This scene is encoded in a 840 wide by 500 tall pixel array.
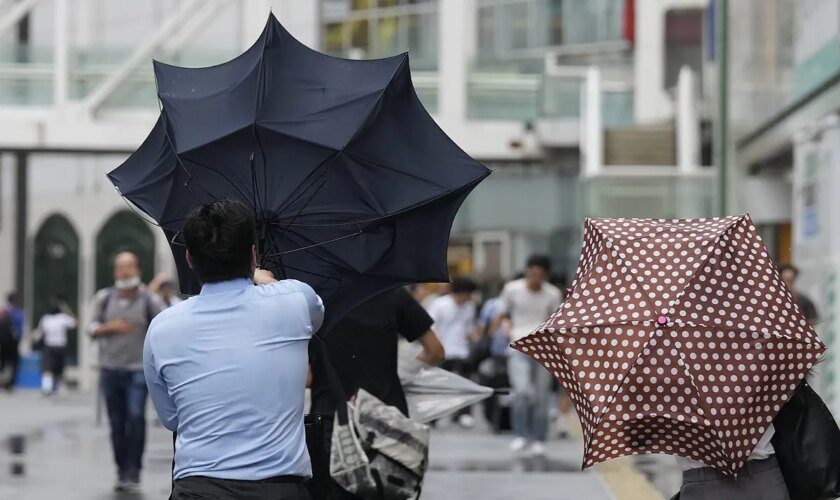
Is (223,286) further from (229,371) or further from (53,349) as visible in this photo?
(53,349)

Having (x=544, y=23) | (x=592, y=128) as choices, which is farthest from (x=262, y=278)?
(x=544, y=23)

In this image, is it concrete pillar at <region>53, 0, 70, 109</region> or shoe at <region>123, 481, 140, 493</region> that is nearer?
shoe at <region>123, 481, 140, 493</region>

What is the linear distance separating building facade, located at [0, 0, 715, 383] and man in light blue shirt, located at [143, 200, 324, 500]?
61.7ft

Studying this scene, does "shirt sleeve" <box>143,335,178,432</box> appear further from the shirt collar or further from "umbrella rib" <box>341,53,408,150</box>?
"umbrella rib" <box>341,53,408,150</box>

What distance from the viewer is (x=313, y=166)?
604cm

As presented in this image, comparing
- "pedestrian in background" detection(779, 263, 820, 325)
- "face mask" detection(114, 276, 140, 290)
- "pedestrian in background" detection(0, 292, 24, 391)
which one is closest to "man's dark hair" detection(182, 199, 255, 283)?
"face mask" detection(114, 276, 140, 290)

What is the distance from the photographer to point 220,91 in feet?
20.4

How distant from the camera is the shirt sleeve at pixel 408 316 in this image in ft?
25.2

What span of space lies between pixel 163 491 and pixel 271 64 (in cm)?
646

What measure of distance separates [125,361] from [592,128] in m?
16.8

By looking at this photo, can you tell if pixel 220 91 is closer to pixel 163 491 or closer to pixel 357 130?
pixel 357 130

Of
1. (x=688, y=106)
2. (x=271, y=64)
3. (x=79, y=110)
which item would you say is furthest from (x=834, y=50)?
(x=79, y=110)

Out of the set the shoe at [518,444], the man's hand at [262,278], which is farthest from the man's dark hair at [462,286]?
the man's hand at [262,278]

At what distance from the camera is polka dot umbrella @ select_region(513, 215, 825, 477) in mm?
5176
